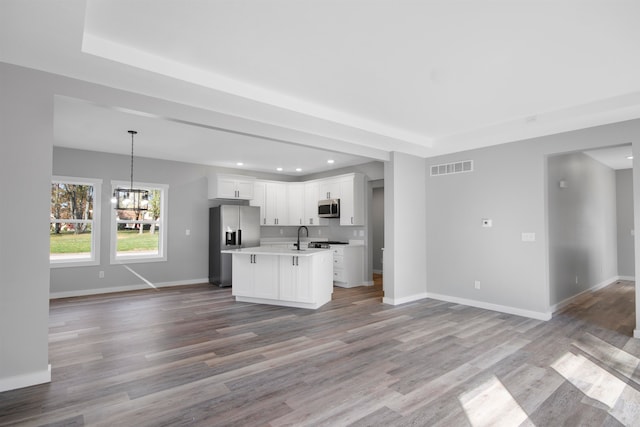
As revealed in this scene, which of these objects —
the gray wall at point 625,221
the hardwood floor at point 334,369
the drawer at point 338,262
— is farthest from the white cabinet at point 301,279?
the gray wall at point 625,221

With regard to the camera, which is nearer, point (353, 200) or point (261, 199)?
point (353, 200)

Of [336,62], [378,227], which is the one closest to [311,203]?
[378,227]

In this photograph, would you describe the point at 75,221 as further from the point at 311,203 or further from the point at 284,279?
the point at 311,203

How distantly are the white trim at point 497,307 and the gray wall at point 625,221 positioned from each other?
4.64 metres

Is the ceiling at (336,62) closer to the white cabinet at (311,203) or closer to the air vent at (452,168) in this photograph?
the air vent at (452,168)

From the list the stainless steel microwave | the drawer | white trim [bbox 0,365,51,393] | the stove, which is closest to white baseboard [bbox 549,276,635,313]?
the drawer

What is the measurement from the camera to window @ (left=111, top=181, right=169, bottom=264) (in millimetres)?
6547

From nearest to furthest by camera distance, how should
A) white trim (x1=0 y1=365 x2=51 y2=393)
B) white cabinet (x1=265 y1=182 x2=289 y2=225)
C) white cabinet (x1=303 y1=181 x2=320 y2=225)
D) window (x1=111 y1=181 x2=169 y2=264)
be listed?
white trim (x1=0 y1=365 x2=51 y2=393), window (x1=111 y1=181 x2=169 y2=264), white cabinet (x1=303 y1=181 x2=320 y2=225), white cabinet (x1=265 y1=182 x2=289 y2=225)

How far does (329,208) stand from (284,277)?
2.63 metres

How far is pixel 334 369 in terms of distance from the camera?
306 cm

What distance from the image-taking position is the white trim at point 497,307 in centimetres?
460

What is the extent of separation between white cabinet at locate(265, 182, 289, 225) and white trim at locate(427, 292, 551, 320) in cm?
397

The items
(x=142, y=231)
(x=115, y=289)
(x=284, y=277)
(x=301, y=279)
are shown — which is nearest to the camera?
(x=301, y=279)

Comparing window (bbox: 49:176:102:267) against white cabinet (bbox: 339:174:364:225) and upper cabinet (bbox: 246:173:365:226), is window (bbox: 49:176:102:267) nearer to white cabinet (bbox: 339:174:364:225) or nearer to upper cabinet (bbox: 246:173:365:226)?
upper cabinet (bbox: 246:173:365:226)
